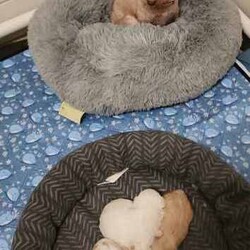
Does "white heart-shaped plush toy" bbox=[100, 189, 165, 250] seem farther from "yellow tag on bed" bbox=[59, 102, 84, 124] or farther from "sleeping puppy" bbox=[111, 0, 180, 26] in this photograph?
"sleeping puppy" bbox=[111, 0, 180, 26]

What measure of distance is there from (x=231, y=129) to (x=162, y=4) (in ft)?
1.07

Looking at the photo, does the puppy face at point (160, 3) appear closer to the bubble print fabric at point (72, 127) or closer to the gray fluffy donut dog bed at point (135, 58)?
the gray fluffy donut dog bed at point (135, 58)

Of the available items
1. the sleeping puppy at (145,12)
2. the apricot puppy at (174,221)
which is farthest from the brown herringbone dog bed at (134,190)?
the sleeping puppy at (145,12)

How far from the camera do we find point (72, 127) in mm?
1352

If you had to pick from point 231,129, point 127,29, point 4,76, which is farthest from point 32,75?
point 231,129

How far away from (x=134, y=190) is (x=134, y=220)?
115mm

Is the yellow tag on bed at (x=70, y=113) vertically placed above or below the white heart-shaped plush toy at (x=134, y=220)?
above

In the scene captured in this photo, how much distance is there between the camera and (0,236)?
47.2 inches

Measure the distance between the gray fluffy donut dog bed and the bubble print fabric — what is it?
38 mm

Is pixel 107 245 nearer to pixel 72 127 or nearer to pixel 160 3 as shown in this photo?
pixel 72 127

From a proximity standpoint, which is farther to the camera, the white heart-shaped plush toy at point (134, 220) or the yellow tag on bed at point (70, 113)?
the yellow tag on bed at point (70, 113)

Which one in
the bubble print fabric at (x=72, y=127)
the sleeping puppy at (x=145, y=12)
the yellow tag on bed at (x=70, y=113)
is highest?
the sleeping puppy at (x=145, y=12)

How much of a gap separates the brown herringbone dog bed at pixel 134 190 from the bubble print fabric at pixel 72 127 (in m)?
0.09

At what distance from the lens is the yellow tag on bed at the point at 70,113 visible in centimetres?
135
